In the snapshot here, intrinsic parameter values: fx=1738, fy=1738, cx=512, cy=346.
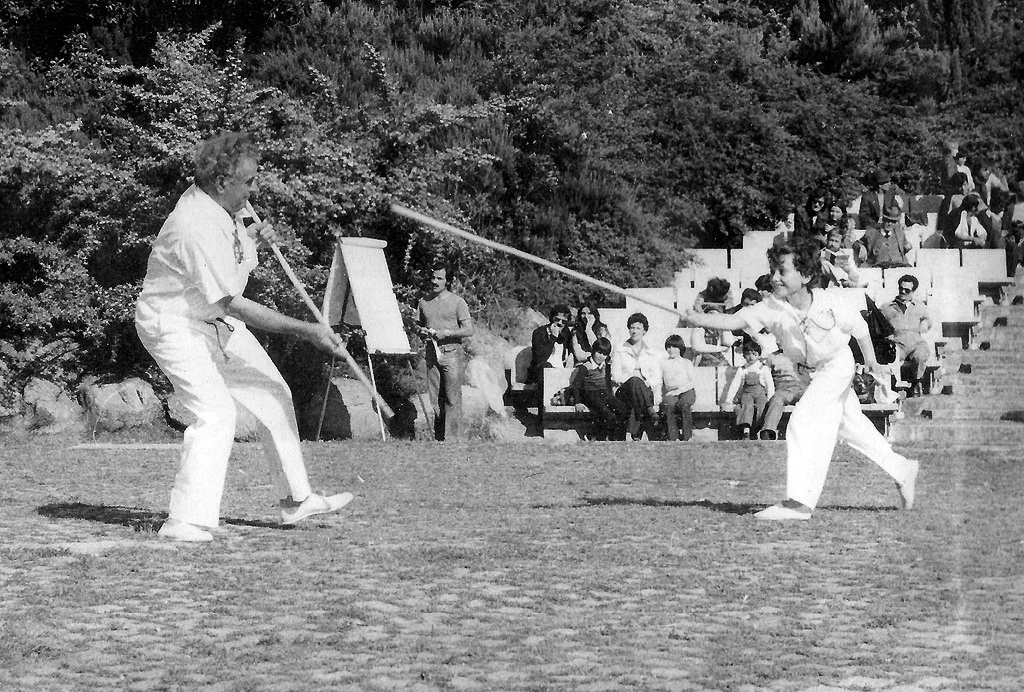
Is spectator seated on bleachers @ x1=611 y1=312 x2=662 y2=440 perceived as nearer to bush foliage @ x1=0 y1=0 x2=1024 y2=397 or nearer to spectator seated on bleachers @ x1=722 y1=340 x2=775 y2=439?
spectator seated on bleachers @ x1=722 y1=340 x2=775 y2=439

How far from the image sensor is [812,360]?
1093 cm

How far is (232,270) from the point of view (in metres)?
9.37

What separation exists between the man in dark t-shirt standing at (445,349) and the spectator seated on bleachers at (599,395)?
1346mm

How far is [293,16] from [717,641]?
65.1 feet

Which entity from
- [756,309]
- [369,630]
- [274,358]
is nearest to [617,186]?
[274,358]

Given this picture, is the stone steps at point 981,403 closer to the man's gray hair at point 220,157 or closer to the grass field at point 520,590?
the grass field at point 520,590

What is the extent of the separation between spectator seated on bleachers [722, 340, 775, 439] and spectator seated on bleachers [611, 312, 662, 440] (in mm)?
889

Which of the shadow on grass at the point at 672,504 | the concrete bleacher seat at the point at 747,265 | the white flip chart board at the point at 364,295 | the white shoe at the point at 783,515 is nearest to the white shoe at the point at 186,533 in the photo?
the shadow on grass at the point at 672,504

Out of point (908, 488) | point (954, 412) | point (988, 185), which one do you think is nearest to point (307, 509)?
point (908, 488)

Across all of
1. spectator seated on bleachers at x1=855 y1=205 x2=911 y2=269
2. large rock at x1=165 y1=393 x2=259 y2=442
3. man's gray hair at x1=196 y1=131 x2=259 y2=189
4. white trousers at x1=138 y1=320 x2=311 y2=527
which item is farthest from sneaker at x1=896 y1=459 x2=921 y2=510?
spectator seated on bleachers at x1=855 y1=205 x2=911 y2=269

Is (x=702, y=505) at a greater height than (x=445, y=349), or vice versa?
(x=445, y=349)

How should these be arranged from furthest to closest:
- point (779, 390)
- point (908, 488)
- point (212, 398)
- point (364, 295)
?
point (779, 390) → point (364, 295) → point (908, 488) → point (212, 398)

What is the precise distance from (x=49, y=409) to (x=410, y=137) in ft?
17.7

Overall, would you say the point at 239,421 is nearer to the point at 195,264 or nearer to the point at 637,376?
the point at 637,376
